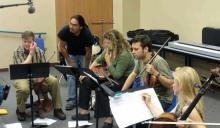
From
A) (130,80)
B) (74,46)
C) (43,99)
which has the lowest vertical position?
(43,99)

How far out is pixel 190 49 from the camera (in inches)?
218

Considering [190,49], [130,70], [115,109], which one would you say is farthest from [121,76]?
[190,49]

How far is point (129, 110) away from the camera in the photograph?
9.34ft

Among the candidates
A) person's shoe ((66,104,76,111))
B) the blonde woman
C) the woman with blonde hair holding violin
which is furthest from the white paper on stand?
the woman with blonde hair holding violin

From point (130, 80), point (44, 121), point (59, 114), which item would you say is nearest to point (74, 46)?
point (59, 114)

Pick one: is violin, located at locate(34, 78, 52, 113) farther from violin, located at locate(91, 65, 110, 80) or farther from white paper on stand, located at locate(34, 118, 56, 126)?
violin, located at locate(91, 65, 110, 80)

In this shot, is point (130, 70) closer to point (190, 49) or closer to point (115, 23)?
point (190, 49)

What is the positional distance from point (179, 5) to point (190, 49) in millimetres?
1331

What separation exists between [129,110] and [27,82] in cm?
215

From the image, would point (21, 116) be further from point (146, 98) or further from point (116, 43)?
point (146, 98)

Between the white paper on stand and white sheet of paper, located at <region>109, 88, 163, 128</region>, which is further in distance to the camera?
the white paper on stand

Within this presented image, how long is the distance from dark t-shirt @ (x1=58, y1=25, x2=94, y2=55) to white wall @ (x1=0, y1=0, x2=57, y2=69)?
2590 millimetres

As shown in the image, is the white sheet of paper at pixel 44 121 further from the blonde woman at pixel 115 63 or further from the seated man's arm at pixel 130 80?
the seated man's arm at pixel 130 80

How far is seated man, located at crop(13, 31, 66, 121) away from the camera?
15.0 ft
